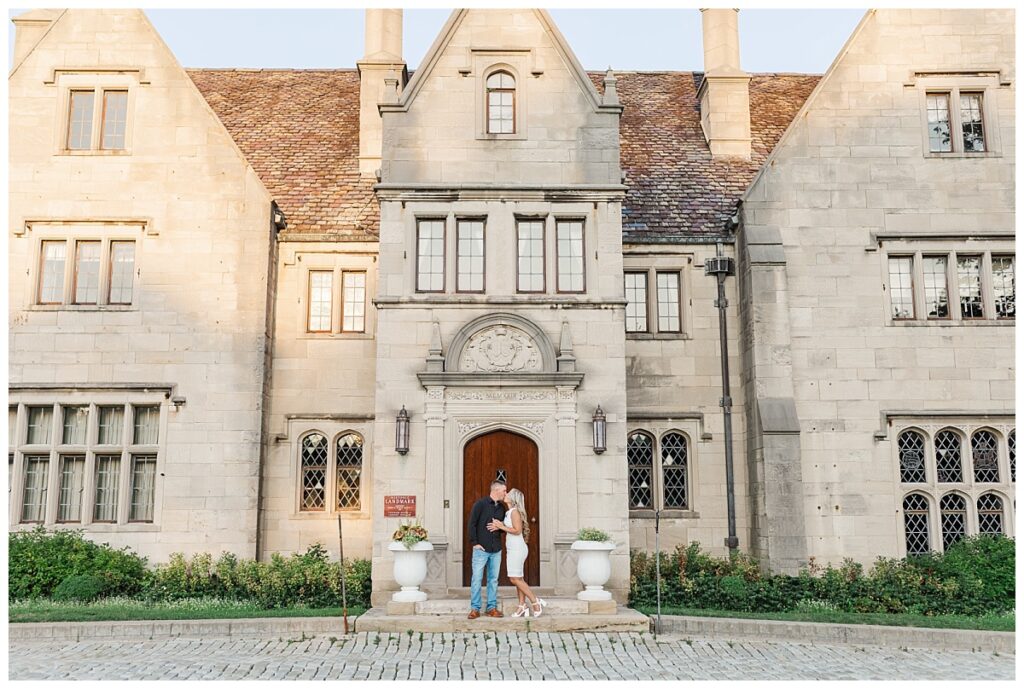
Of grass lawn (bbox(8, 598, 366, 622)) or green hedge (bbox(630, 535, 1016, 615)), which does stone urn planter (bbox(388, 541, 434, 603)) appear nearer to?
grass lawn (bbox(8, 598, 366, 622))

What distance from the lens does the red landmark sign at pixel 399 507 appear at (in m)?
16.3

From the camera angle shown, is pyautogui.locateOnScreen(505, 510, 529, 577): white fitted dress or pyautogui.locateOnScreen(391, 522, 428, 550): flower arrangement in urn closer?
pyautogui.locateOnScreen(505, 510, 529, 577): white fitted dress

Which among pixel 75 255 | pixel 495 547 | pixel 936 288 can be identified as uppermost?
pixel 75 255

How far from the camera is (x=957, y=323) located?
18859mm

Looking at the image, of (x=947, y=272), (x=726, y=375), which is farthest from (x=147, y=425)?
(x=947, y=272)

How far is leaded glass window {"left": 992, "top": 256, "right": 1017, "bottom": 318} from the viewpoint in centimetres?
1905

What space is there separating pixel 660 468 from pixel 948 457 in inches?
228

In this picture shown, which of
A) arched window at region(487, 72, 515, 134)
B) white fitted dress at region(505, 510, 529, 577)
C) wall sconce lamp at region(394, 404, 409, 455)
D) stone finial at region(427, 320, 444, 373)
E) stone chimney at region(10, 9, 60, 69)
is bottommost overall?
white fitted dress at region(505, 510, 529, 577)

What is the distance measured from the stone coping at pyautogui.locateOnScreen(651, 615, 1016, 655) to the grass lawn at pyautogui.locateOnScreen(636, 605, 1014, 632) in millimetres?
295

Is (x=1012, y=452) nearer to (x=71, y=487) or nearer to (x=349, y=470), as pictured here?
(x=349, y=470)

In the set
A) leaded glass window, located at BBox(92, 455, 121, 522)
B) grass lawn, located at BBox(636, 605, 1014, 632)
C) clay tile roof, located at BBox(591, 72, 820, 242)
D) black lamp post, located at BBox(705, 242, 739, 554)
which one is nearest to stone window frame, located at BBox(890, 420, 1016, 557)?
grass lawn, located at BBox(636, 605, 1014, 632)

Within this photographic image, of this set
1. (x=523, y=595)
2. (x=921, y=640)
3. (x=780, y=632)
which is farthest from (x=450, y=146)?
(x=921, y=640)

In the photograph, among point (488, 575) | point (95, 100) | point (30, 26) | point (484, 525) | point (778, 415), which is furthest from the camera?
point (30, 26)

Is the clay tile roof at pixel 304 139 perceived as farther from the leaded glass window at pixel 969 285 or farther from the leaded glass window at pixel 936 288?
the leaded glass window at pixel 969 285
